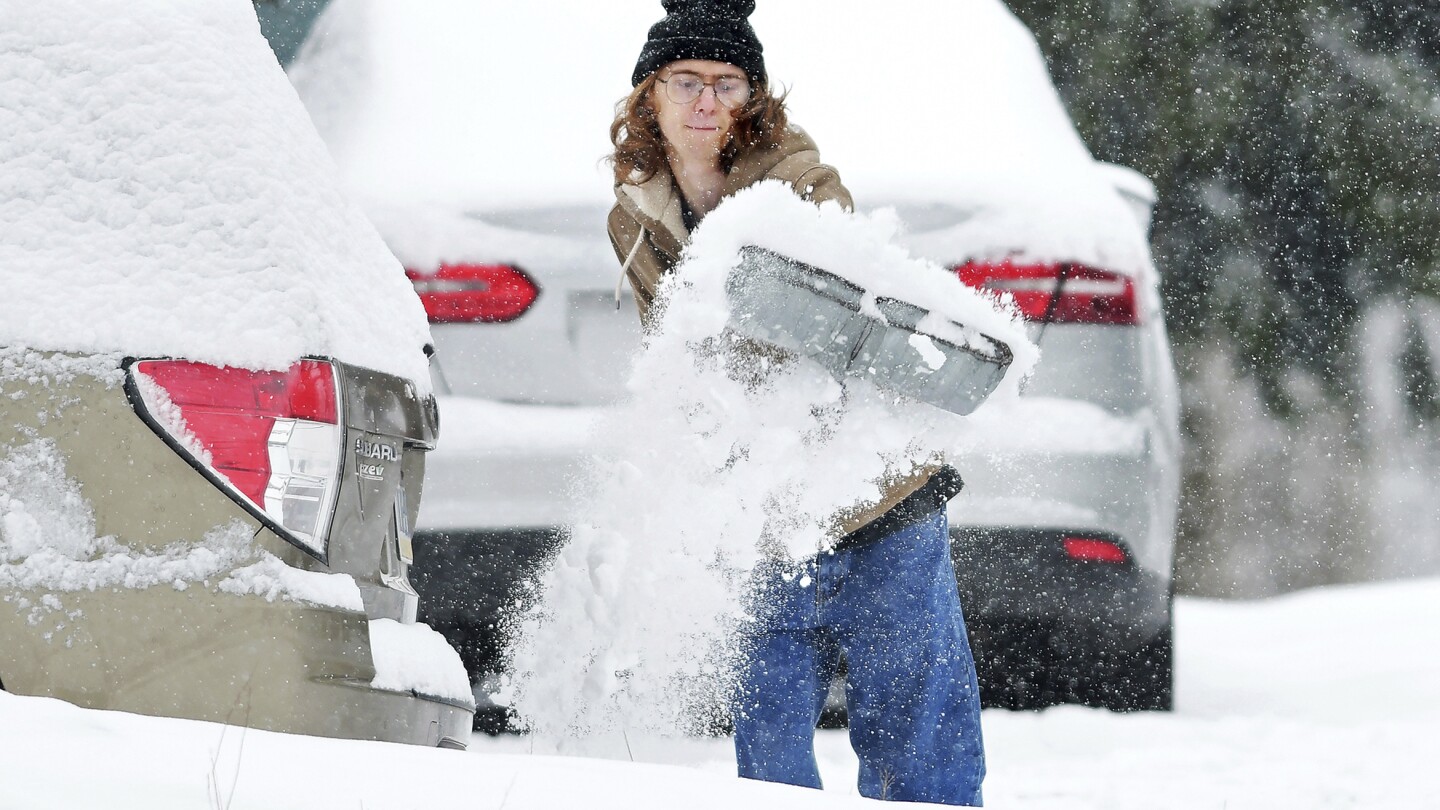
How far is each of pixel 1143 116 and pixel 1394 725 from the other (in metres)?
6.12

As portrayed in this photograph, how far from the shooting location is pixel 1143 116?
10336 mm

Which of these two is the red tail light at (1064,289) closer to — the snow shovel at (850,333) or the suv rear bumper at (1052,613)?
the suv rear bumper at (1052,613)

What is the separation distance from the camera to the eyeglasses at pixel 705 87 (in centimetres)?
299

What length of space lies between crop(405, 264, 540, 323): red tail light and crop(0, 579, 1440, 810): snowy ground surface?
953mm

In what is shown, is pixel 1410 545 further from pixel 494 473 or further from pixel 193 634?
pixel 193 634

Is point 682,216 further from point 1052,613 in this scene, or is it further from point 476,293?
point 1052,613

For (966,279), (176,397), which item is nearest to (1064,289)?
(966,279)

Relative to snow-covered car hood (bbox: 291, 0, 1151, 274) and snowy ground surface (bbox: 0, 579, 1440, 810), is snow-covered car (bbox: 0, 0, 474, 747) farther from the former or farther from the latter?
snow-covered car hood (bbox: 291, 0, 1151, 274)

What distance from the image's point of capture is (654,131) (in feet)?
10.3

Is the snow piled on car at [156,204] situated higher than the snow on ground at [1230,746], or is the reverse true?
the snow piled on car at [156,204]

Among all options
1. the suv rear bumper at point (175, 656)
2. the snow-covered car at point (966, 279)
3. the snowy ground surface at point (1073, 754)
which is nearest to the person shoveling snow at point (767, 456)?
the snowy ground surface at point (1073, 754)

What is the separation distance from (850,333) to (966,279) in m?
0.91

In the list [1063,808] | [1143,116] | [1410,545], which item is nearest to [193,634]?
[1063,808]

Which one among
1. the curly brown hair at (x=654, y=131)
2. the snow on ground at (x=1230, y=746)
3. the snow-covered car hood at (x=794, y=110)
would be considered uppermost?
the curly brown hair at (x=654, y=131)
